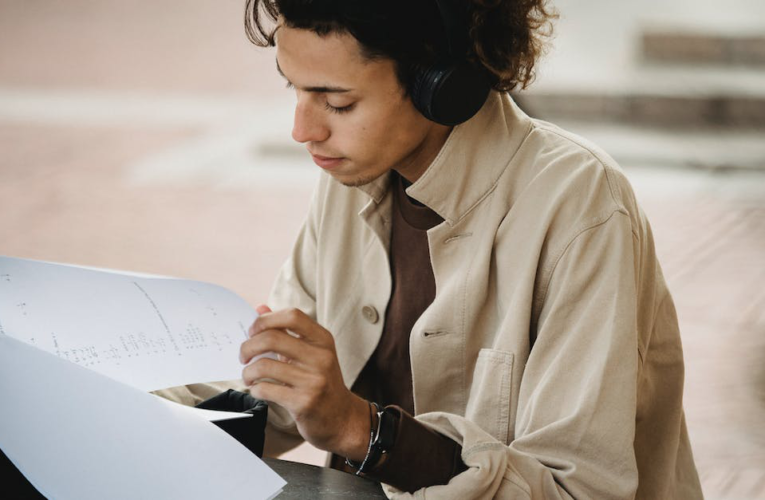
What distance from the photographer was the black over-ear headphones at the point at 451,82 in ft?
4.62

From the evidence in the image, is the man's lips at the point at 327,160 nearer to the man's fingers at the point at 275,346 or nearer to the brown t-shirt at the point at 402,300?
the brown t-shirt at the point at 402,300

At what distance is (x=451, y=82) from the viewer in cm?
141

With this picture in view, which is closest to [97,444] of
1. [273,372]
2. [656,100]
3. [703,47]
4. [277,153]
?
[273,372]

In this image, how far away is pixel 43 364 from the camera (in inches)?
43.0

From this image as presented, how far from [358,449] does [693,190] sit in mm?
4752

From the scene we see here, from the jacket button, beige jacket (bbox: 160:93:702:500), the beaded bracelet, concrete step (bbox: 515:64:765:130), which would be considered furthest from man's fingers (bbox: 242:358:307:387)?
concrete step (bbox: 515:64:765:130)

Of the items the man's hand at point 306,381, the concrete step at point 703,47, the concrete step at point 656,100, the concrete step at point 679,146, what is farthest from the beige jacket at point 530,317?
the concrete step at point 703,47

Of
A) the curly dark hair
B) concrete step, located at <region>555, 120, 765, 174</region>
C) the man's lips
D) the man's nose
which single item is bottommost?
concrete step, located at <region>555, 120, 765, 174</region>

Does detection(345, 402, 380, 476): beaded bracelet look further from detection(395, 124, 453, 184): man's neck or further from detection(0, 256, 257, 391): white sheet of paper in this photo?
detection(395, 124, 453, 184): man's neck

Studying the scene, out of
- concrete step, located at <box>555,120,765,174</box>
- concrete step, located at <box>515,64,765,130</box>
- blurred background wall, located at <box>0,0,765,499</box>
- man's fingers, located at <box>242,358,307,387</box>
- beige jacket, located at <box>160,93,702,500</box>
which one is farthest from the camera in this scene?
concrete step, located at <box>515,64,765,130</box>

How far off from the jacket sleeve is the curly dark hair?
0.30 m

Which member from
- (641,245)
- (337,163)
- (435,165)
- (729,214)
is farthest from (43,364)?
(729,214)

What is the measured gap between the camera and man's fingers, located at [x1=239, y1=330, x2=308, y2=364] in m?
1.23

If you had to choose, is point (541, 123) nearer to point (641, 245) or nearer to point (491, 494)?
point (641, 245)
